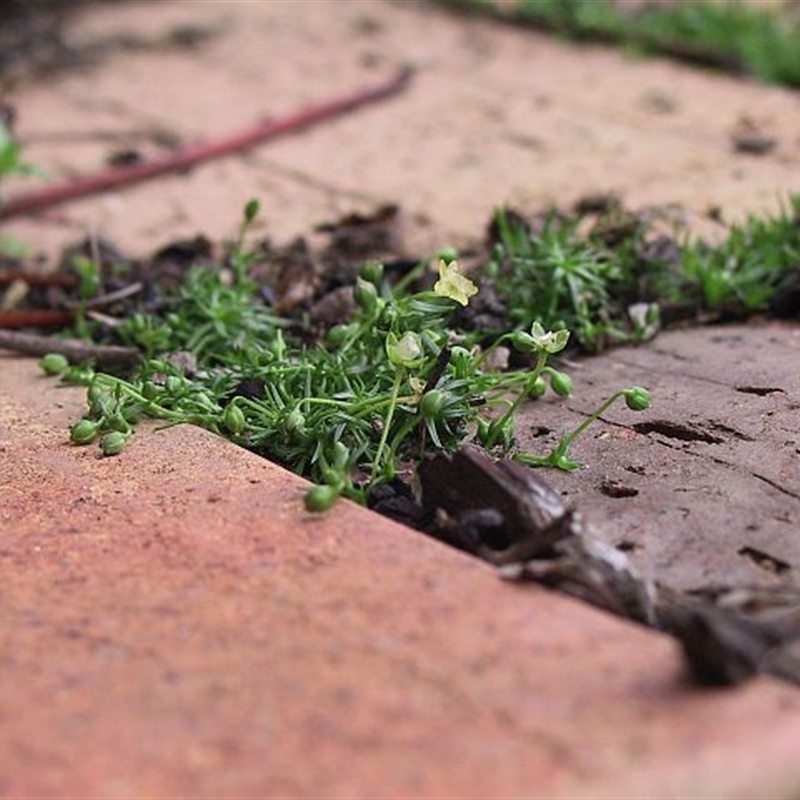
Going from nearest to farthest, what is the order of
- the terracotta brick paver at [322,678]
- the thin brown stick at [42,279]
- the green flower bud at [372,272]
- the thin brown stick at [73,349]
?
the terracotta brick paver at [322,678]
the green flower bud at [372,272]
the thin brown stick at [73,349]
the thin brown stick at [42,279]

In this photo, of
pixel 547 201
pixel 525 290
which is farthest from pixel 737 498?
pixel 547 201

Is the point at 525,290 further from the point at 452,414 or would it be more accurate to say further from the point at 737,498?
the point at 737,498

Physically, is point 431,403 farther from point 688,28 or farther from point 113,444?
point 688,28

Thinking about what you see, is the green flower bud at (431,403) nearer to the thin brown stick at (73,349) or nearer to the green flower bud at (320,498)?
the green flower bud at (320,498)

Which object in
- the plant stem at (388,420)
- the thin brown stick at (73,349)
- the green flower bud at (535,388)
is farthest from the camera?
the thin brown stick at (73,349)

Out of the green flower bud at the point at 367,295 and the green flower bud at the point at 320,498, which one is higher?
the green flower bud at the point at 367,295

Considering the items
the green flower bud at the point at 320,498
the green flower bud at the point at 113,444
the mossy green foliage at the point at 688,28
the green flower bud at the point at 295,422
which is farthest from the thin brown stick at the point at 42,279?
the mossy green foliage at the point at 688,28

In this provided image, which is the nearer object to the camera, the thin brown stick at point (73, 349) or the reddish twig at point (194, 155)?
the thin brown stick at point (73, 349)
